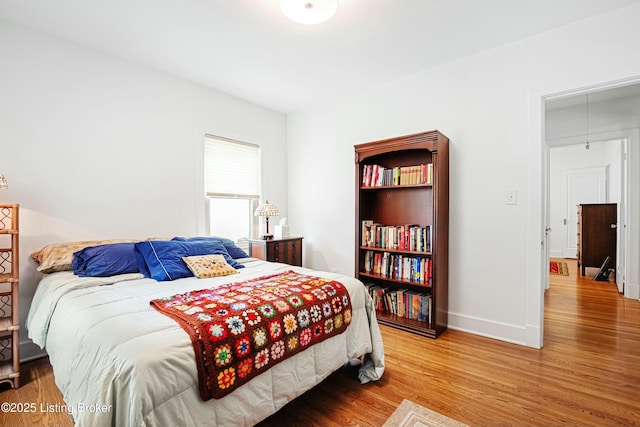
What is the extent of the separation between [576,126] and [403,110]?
2.52m

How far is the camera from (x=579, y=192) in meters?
6.88

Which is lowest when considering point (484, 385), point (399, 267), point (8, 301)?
point (484, 385)

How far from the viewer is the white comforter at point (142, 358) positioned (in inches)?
41.5

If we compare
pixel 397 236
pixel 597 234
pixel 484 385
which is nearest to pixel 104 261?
pixel 397 236

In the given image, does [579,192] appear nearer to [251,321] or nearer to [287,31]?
[287,31]

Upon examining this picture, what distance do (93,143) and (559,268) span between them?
7524 mm

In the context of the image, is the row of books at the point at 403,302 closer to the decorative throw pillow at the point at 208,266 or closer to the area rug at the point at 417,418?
the area rug at the point at 417,418

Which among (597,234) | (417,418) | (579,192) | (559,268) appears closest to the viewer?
(417,418)

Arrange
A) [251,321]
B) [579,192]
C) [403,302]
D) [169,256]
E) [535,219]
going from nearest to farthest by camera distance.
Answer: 1. [251,321]
2. [169,256]
3. [535,219]
4. [403,302]
5. [579,192]

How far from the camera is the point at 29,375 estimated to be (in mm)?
2119

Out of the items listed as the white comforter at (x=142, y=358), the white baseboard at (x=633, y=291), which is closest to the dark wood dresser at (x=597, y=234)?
the white baseboard at (x=633, y=291)

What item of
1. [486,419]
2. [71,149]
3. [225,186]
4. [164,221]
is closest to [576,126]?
[486,419]

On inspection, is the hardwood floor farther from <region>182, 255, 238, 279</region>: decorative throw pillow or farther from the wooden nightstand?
the wooden nightstand

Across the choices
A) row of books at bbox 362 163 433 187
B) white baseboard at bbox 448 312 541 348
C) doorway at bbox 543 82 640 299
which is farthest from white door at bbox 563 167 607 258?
row of books at bbox 362 163 433 187
